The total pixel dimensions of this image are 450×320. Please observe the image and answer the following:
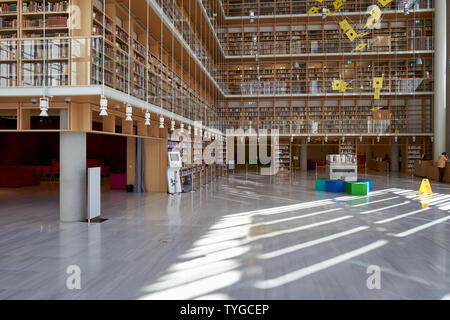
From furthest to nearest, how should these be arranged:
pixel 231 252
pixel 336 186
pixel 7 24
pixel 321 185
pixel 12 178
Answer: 1. pixel 12 178
2. pixel 321 185
3. pixel 336 186
4. pixel 7 24
5. pixel 231 252

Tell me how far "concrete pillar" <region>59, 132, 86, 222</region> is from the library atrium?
26mm

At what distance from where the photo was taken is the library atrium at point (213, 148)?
336 cm

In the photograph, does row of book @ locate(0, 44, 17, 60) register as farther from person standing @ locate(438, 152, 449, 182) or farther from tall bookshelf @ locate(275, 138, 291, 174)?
person standing @ locate(438, 152, 449, 182)

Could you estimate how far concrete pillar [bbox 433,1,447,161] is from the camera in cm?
1568

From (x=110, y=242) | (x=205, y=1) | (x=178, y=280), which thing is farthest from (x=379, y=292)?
Result: (x=205, y=1)

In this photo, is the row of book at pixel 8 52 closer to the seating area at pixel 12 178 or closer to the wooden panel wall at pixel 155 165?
the wooden panel wall at pixel 155 165

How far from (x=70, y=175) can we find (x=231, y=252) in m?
3.66

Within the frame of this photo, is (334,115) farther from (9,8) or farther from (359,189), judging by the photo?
(9,8)

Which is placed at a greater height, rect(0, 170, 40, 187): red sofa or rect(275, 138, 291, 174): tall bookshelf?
rect(275, 138, 291, 174): tall bookshelf

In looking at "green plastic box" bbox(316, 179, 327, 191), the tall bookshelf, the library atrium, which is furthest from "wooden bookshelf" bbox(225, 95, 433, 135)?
"green plastic box" bbox(316, 179, 327, 191)

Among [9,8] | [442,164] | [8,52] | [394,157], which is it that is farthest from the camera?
[394,157]

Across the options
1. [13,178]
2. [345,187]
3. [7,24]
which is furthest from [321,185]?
[13,178]

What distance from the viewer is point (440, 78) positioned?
630 inches

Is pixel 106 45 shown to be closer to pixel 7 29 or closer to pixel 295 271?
pixel 7 29
